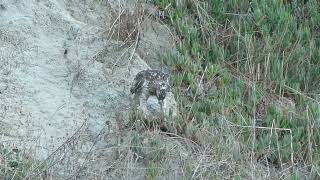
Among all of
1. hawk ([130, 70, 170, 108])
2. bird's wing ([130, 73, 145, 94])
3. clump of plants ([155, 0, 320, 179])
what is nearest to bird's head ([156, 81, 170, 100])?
hawk ([130, 70, 170, 108])

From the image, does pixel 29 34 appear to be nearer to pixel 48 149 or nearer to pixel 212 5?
pixel 48 149

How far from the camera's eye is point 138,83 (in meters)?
6.26

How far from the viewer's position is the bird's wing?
20.5ft

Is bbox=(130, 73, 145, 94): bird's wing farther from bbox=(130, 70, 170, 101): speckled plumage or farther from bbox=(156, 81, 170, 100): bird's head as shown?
bbox=(156, 81, 170, 100): bird's head

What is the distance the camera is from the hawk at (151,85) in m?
6.17

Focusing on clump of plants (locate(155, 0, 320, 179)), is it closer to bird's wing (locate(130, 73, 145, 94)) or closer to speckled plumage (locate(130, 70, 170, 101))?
speckled plumage (locate(130, 70, 170, 101))

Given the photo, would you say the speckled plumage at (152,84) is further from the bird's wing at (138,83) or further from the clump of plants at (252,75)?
the clump of plants at (252,75)

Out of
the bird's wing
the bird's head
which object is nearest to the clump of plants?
the bird's head

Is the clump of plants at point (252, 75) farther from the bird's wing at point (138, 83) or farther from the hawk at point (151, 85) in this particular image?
the bird's wing at point (138, 83)

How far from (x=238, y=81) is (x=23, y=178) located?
2.11m

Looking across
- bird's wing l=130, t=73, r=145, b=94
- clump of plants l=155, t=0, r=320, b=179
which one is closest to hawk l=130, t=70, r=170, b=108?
bird's wing l=130, t=73, r=145, b=94

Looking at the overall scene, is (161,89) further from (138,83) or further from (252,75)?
(252,75)

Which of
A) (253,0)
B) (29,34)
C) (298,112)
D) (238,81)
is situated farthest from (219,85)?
(29,34)

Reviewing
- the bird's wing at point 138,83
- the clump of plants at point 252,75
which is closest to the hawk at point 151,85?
the bird's wing at point 138,83
